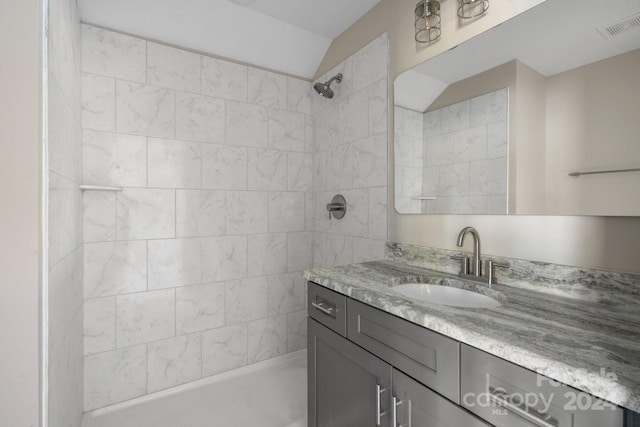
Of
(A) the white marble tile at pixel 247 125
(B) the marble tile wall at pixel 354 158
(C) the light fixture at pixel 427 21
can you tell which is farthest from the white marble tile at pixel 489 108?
(A) the white marble tile at pixel 247 125

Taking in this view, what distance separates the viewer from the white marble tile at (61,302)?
2.84 feet

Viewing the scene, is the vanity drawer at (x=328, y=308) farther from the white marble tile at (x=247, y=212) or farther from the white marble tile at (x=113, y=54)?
the white marble tile at (x=113, y=54)

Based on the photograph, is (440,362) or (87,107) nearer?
(440,362)

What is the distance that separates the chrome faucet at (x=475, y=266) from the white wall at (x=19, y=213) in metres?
1.45

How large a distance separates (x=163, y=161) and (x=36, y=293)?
1348mm

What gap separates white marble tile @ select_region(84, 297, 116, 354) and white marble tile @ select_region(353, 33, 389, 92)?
6.92ft

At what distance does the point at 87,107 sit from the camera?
66.7 inches

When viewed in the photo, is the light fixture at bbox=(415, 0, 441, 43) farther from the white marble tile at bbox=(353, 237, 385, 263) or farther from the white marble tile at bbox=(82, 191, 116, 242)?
the white marble tile at bbox=(82, 191, 116, 242)

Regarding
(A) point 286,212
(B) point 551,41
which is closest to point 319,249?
(A) point 286,212

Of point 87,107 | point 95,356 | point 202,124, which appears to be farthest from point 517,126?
point 95,356

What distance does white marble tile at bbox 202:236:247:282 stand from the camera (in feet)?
6.80

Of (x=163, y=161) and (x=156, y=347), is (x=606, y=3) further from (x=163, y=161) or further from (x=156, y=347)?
(x=156, y=347)

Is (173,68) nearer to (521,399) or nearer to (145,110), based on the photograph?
(145,110)

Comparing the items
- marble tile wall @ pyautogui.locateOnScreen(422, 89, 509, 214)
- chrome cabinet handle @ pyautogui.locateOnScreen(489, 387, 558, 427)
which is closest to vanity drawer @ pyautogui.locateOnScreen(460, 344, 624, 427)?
chrome cabinet handle @ pyautogui.locateOnScreen(489, 387, 558, 427)
